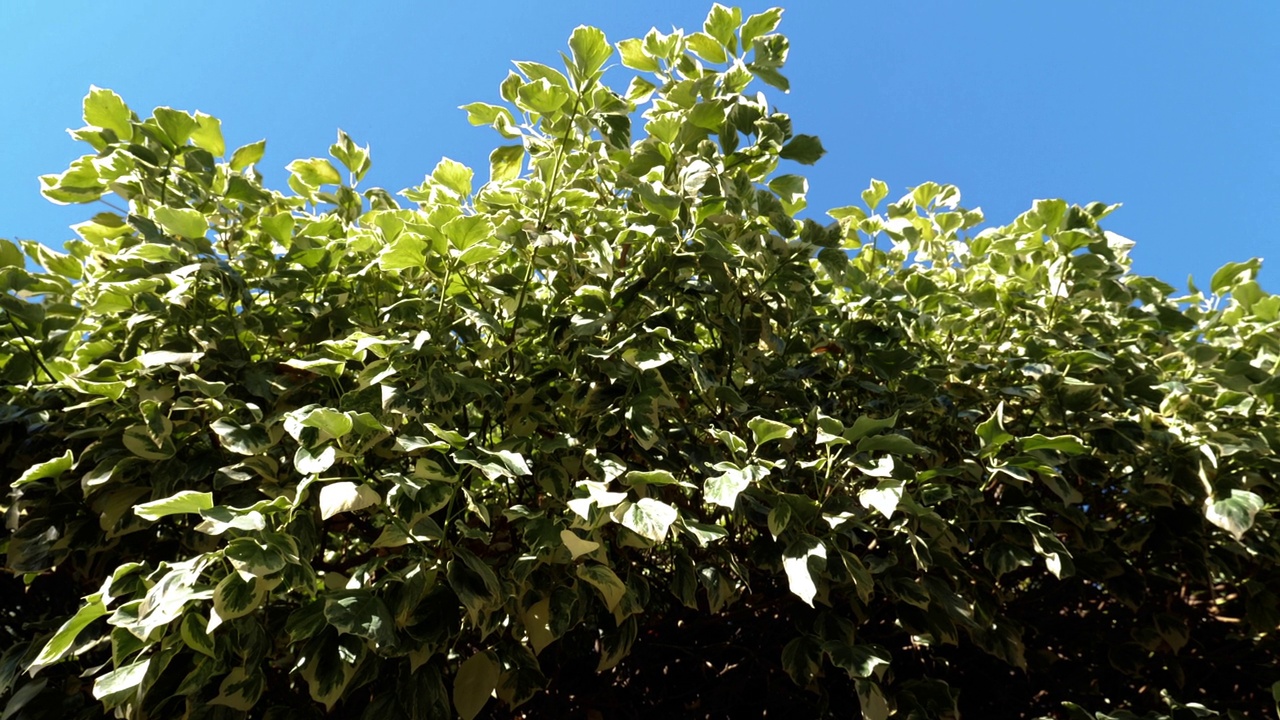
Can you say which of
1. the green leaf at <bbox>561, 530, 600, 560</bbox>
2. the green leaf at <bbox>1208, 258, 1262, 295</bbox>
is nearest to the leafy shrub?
the green leaf at <bbox>561, 530, 600, 560</bbox>

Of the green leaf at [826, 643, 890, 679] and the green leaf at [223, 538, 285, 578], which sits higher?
the green leaf at [223, 538, 285, 578]

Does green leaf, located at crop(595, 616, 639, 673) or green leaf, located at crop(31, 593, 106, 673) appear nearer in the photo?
green leaf, located at crop(31, 593, 106, 673)

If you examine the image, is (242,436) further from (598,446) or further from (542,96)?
(542,96)

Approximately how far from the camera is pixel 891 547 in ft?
5.84

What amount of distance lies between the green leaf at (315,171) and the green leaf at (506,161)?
14.5 inches

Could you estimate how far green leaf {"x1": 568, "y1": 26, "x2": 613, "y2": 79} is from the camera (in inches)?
62.4

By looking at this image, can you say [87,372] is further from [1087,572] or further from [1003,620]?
[1087,572]

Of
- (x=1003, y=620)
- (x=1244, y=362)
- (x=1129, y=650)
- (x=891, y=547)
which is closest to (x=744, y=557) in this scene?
(x=891, y=547)

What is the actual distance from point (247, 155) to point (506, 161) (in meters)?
0.60

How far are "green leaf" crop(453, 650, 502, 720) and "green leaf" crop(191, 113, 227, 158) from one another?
1175 mm

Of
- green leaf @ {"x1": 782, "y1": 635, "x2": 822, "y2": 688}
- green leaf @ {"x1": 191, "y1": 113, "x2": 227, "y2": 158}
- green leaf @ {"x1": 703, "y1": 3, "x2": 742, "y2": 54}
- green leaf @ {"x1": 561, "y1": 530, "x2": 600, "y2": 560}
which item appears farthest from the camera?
green leaf @ {"x1": 703, "y1": 3, "x2": 742, "y2": 54}

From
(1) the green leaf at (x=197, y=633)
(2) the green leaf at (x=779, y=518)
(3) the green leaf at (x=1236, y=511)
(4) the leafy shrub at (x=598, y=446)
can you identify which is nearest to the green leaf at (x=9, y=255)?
(4) the leafy shrub at (x=598, y=446)

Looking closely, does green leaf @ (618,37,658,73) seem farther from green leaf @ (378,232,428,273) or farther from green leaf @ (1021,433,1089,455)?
green leaf @ (1021,433,1089,455)

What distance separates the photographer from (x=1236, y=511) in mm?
1642
